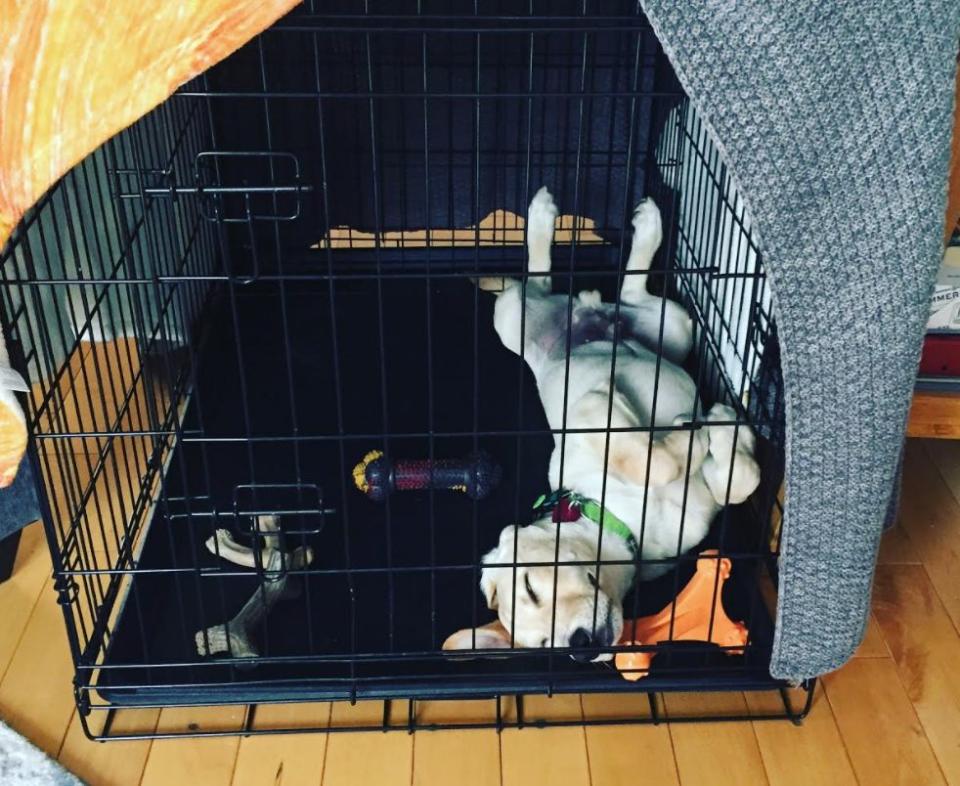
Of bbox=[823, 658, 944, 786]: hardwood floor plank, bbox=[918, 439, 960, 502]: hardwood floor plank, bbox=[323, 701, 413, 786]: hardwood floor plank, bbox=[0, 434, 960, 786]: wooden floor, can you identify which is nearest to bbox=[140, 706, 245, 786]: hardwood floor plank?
bbox=[0, 434, 960, 786]: wooden floor

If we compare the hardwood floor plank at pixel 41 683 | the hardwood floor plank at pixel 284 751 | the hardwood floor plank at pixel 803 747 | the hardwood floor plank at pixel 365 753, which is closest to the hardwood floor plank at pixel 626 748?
the hardwood floor plank at pixel 803 747

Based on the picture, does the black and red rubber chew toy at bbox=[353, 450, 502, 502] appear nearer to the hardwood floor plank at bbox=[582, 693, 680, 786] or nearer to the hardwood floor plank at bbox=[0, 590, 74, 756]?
the hardwood floor plank at bbox=[582, 693, 680, 786]

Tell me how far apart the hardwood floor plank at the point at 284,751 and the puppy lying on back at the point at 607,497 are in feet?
0.66

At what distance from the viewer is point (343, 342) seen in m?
2.06

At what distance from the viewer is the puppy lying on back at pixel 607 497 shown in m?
1.31

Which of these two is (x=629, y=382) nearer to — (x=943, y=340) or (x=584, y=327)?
(x=584, y=327)

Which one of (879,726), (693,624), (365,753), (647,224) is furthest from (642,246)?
(365,753)

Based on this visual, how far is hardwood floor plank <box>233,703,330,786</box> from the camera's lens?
1.27 meters

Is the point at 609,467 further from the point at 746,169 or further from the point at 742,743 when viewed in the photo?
the point at 746,169

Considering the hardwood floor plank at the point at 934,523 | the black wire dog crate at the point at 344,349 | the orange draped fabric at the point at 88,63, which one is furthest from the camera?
the hardwood floor plank at the point at 934,523

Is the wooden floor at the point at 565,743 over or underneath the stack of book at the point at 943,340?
underneath

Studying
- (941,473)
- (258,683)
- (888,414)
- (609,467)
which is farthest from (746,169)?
(941,473)

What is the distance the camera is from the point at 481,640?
134cm

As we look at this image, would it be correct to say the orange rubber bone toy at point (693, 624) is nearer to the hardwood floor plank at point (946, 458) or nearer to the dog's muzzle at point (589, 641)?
the dog's muzzle at point (589, 641)
